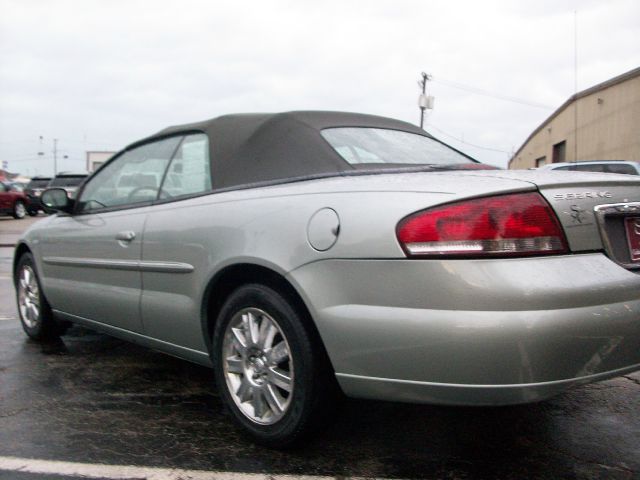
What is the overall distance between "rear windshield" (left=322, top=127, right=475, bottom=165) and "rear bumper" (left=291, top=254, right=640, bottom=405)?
86cm

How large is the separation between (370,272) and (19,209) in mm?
24621

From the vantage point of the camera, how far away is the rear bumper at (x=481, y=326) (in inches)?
82.2

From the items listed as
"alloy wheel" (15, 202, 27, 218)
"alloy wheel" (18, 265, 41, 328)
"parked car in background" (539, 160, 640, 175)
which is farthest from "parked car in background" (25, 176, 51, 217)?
"alloy wheel" (18, 265, 41, 328)

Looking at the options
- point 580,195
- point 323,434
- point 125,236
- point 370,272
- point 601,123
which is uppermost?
point 601,123

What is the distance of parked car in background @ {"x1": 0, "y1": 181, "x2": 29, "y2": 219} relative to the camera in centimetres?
2325

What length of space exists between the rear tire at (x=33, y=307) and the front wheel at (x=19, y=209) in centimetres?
2082

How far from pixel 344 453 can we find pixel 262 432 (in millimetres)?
353

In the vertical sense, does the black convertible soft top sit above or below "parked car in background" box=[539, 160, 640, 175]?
below

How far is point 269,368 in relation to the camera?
8.76ft

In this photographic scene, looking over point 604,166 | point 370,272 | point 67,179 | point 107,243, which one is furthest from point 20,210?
point 370,272

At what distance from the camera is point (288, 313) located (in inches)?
99.7

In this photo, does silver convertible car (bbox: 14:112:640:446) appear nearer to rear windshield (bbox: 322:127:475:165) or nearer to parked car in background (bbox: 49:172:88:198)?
rear windshield (bbox: 322:127:475:165)

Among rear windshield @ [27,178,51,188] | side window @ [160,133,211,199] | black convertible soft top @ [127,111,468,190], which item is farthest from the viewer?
rear windshield @ [27,178,51,188]

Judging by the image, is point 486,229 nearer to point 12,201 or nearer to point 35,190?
point 12,201
